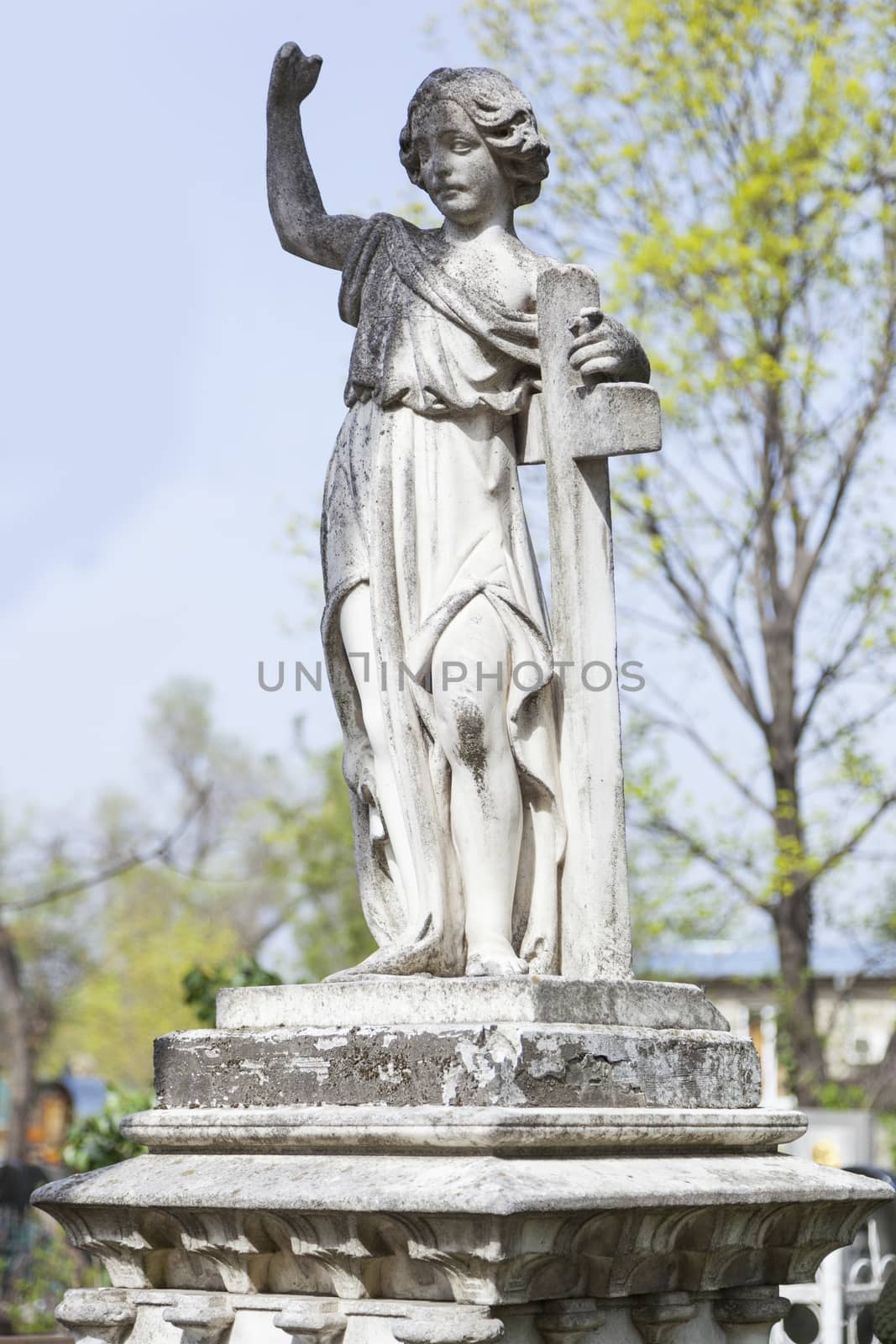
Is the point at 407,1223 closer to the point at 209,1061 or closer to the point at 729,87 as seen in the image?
the point at 209,1061

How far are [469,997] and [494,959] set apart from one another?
19 cm

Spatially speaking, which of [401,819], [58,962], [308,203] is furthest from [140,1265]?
[58,962]

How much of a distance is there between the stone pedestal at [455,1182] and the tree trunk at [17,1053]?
21162 mm

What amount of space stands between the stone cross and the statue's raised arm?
2.70 ft

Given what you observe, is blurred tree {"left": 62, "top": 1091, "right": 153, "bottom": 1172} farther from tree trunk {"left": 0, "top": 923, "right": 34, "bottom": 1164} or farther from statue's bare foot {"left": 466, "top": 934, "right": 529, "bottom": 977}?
tree trunk {"left": 0, "top": 923, "right": 34, "bottom": 1164}

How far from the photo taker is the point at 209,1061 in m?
4.39

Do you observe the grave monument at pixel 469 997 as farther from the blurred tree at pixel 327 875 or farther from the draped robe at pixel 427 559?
the blurred tree at pixel 327 875

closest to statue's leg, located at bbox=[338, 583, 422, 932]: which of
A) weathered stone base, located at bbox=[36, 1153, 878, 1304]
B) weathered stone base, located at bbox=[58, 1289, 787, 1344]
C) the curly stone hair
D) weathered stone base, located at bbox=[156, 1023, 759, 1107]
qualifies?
weathered stone base, located at bbox=[156, 1023, 759, 1107]

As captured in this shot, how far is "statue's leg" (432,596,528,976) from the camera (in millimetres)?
4430

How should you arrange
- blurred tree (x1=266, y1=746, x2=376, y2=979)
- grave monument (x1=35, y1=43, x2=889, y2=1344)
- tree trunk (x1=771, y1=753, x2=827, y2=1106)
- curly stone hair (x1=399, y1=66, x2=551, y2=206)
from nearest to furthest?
grave monument (x1=35, y1=43, x2=889, y2=1344) < curly stone hair (x1=399, y1=66, x2=551, y2=206) < tree trunk (x1=771, y1=753, x2=827, y2=1106) < blurred tree (x1=266, y1=746, x2=376, y2=979)

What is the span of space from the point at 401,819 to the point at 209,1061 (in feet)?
2.46

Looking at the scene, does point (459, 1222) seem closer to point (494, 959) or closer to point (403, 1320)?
point (403, 1320)

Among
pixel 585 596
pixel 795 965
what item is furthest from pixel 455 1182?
pixel 795 965

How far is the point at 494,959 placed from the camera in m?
4.27
